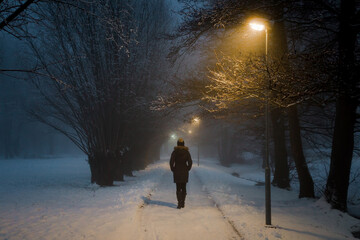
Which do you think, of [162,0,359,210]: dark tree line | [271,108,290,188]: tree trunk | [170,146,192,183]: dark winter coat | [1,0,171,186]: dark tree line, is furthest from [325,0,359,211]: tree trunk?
[1,0,171,186]: dark tree line

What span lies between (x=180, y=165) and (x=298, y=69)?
180 inches

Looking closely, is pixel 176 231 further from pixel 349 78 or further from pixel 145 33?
pixel 145 33

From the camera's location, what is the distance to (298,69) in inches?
211

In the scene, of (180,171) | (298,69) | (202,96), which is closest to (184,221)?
(180,171)

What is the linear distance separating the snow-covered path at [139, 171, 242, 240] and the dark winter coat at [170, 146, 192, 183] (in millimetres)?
960

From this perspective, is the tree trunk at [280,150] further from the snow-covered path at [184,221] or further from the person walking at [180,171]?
the person walking at [180,171]

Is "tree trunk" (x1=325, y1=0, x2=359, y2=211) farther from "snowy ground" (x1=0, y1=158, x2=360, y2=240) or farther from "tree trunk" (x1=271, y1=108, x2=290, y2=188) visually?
"tree trunk" (x1=271, y1=108, x2=290, y2=188)

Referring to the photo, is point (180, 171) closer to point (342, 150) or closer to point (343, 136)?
point (342, 150)

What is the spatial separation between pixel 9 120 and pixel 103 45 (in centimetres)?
4346

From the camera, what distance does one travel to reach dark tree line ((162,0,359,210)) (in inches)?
207

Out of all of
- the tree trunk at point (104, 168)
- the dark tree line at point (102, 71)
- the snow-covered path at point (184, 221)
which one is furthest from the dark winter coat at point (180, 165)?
the tree trunk at point (104, 168)

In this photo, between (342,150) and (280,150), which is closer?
(342,150)

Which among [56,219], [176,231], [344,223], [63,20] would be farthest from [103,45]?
[344,223]

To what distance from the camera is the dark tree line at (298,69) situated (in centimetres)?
525
